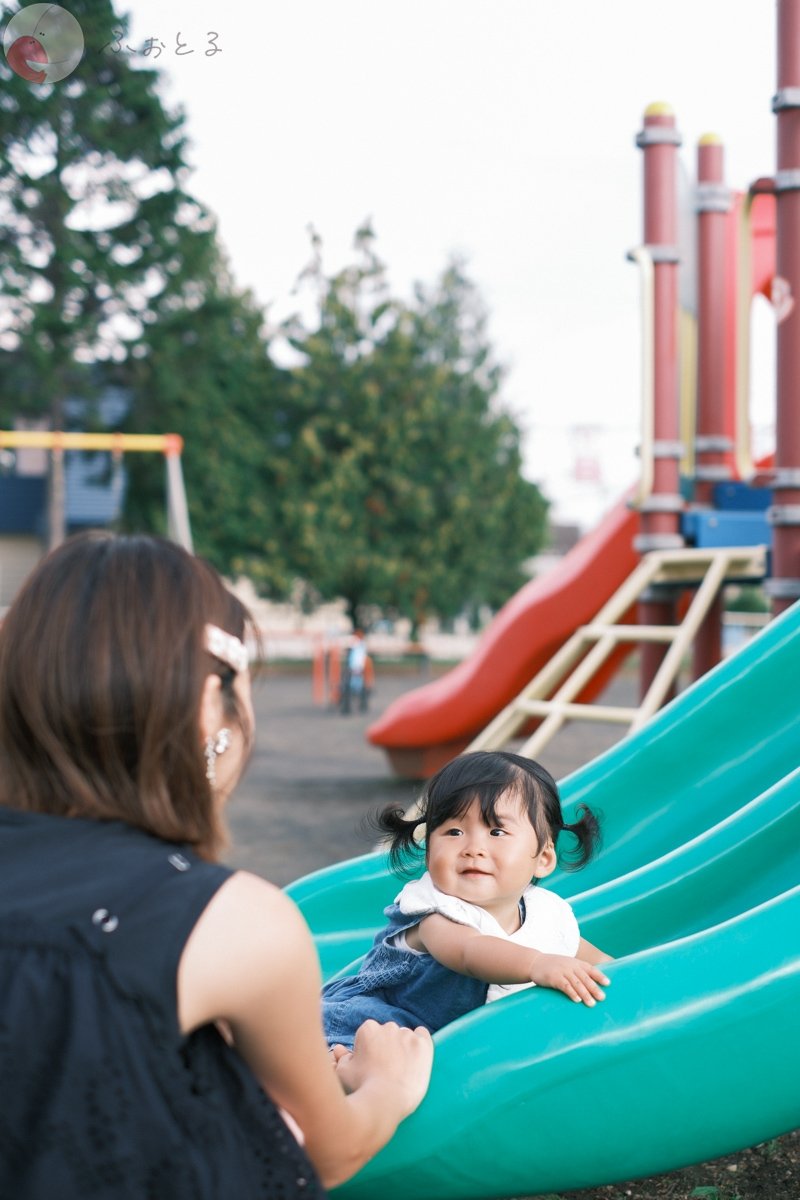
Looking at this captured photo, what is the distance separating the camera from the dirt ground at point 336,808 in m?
2.43

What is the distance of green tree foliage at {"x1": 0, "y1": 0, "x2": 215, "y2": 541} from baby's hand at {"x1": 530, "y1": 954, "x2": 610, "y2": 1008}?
18.3 metres

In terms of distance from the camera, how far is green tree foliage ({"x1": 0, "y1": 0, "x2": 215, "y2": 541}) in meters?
19.9

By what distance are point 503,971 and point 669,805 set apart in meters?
1.21

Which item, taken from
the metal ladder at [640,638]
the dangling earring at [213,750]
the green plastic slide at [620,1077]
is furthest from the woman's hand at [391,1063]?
the metal ladder at [640,638]

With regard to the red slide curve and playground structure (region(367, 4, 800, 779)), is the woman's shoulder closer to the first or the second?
playground structure (region(367, 4, 800, 779))

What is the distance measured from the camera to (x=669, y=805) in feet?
9.29

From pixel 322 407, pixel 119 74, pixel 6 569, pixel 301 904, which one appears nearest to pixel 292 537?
pixel 322 407

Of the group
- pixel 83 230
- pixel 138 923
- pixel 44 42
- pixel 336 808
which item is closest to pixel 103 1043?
pixel 138 923

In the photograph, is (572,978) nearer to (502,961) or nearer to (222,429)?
(502,961)

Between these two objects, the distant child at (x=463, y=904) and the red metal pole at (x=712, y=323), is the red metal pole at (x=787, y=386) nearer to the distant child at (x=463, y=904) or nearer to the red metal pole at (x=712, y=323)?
the red metal pole at (x=712, y=323)

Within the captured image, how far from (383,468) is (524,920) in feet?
73.4

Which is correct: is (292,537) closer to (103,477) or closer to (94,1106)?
(103,477)

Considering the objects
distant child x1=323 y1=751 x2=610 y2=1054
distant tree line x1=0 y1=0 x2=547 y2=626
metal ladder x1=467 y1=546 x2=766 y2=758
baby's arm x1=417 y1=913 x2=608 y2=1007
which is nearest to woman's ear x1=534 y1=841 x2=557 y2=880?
distant child x1=323 y1=751 x2=610 y2=1054

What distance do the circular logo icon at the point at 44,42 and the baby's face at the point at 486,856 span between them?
2.62m
